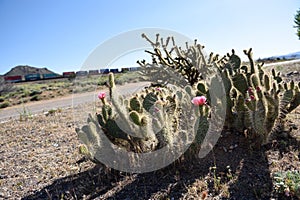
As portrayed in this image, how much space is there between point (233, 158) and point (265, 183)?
0.52 metres

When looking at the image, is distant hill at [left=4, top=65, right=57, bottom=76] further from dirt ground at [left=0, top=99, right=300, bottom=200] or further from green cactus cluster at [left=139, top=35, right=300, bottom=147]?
dirt ground at [left=0, top=99, right=300, bottom=200]

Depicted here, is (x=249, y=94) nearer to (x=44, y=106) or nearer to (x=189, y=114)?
(x=189, y=114)

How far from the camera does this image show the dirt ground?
2.39 metres

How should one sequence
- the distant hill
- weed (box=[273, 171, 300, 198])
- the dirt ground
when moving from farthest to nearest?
the distant hill
the dirt ground
weed (box=[273, 171, 300, 198])

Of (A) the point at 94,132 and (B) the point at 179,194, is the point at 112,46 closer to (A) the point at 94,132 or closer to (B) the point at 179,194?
(A) the point at 94,132

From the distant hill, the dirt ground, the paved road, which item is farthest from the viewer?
the distant hill

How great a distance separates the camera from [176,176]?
8.73 ft

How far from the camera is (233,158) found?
2.85 m

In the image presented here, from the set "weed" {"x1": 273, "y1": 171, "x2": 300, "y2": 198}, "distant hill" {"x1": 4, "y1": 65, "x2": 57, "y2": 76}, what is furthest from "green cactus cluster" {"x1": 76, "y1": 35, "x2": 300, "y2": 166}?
"distant hill" {"x1": 4, "y1": 65, "x2": 57, "y2": 76}

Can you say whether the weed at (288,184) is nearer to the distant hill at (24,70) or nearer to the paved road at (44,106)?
the paved road at (44,106)

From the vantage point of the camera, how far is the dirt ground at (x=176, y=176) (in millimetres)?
2395

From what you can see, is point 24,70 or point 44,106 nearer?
point 44,106

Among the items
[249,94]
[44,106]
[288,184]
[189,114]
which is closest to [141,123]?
[189,114]

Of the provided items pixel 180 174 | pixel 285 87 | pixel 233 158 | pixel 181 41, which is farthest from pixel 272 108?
pixel 181 41
